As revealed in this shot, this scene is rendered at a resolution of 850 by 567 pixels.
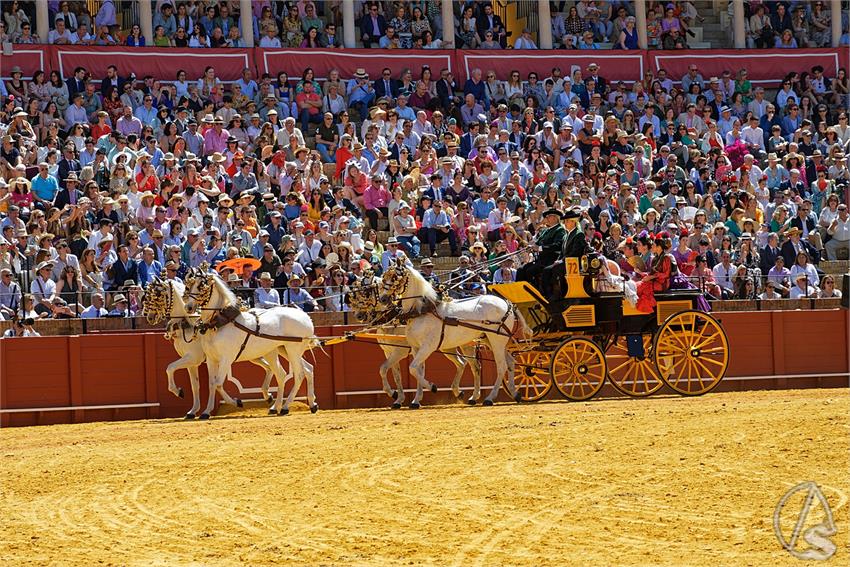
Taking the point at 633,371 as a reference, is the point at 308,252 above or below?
above

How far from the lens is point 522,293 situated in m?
18.5

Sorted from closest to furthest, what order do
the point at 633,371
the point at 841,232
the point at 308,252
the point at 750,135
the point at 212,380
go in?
the point at 212,380 < the point at 633,371 < the point at 308,252 < the point at 841,232 < the point at 750,135

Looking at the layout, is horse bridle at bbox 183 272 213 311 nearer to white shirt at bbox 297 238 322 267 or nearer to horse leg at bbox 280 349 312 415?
horse leg at bbox 280 349 312 415

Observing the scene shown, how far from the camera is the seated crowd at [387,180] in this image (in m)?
20.2

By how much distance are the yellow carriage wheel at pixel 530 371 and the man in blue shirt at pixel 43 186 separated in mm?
7055

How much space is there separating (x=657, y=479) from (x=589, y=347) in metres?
7.15

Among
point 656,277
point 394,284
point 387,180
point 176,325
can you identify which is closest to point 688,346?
point 656,277

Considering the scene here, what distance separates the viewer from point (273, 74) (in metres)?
27.8

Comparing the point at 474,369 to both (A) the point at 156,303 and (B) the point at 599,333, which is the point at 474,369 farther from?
(A) the point at 156,303

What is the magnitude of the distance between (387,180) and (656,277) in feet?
20.2

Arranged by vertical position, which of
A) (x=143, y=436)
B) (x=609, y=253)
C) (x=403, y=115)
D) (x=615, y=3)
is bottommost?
(x=143, y=436)

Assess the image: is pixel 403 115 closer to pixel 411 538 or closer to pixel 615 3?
pixel 615 3

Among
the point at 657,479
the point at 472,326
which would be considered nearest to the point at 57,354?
the point at 472,326

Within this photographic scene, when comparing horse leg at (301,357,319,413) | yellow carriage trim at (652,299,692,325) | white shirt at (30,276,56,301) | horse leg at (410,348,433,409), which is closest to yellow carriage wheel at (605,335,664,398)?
yellow carriage trim at (652,299,692,325)
